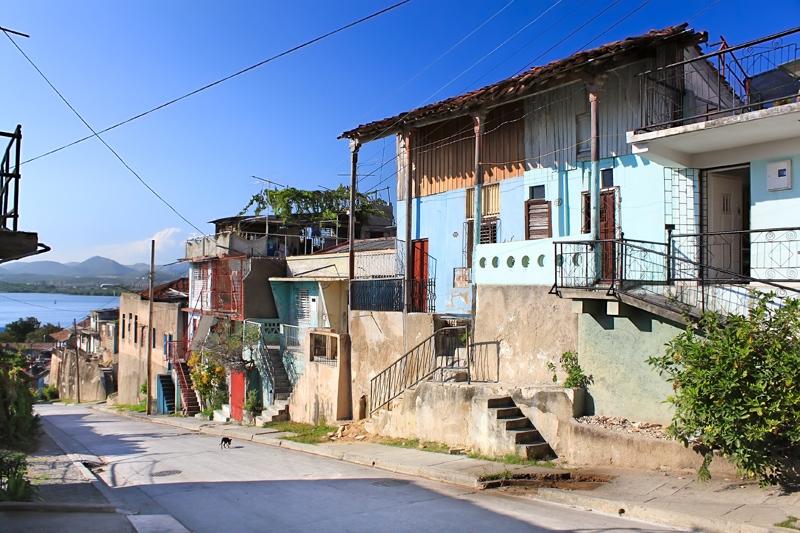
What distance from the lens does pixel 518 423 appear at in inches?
529

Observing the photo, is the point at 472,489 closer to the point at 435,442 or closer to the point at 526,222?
the point at 435,442

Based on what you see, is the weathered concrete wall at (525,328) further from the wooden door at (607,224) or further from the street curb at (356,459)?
the street curb at (356,459)

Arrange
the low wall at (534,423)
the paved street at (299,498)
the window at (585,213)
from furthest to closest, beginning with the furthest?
1. the window at (585,213)
2. the low wall at (534,423)
3. the paved street at (299,498)

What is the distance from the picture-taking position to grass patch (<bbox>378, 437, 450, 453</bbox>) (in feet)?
49.0

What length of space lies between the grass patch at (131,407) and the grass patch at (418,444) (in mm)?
25553

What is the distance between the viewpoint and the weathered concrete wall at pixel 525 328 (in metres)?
14.0

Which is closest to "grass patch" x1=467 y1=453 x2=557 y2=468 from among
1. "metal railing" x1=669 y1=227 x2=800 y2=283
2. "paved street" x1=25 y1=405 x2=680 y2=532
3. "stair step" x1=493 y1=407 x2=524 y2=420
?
"stair step" x1=493 y1=407 x2=524 y2=420

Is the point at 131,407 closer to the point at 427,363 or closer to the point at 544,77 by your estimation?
the point at 427,363

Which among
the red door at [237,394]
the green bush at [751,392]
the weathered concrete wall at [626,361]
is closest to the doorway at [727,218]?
the weathered concrete wall at [626,361]

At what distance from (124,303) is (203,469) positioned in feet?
109

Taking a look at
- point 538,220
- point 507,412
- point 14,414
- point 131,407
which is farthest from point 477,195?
point 131,407

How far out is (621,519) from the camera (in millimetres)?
9492

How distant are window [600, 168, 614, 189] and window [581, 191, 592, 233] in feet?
1.55

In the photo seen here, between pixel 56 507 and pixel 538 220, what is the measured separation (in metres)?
11.6
